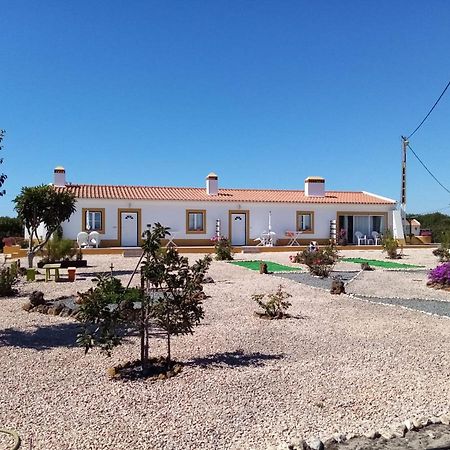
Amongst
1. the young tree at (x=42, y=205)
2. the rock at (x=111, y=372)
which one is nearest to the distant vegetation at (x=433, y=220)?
the young tree at (x=42, y=205)

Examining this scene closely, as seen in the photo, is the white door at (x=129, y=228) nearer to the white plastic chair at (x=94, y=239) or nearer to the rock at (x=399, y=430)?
the white plastic chair at (x=94, y=239)

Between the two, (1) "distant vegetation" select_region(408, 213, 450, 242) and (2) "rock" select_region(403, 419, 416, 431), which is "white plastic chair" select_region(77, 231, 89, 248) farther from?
(1) "distant vegetation" select_region(408, 213, 450, 242)

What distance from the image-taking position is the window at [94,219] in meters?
25.2

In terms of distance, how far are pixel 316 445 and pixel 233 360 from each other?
7.49ft

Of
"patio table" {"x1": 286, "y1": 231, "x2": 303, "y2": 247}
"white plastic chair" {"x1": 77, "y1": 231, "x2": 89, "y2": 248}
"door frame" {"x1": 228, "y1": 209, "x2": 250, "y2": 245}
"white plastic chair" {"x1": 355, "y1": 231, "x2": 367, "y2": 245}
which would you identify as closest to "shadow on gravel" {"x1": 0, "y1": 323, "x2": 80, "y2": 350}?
"white plastic chair" {"x1": 77, "y1": 231, "x2": 89, "y2": 248}

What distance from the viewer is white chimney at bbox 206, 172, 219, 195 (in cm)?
2889

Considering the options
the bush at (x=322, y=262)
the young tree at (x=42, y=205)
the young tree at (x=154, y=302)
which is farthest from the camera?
the bush at (x=322, y=262)

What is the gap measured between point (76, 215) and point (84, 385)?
69.1 ft

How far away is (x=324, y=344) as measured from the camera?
6.57m

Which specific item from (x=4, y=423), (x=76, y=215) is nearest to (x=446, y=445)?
(x=4, y=423)

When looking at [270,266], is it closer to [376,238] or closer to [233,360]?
[233,360]

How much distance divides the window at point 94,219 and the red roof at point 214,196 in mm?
747

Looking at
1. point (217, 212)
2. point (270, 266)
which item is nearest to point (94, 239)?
point (217, 212)

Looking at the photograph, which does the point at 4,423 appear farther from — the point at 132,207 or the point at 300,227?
the point at 300,227
